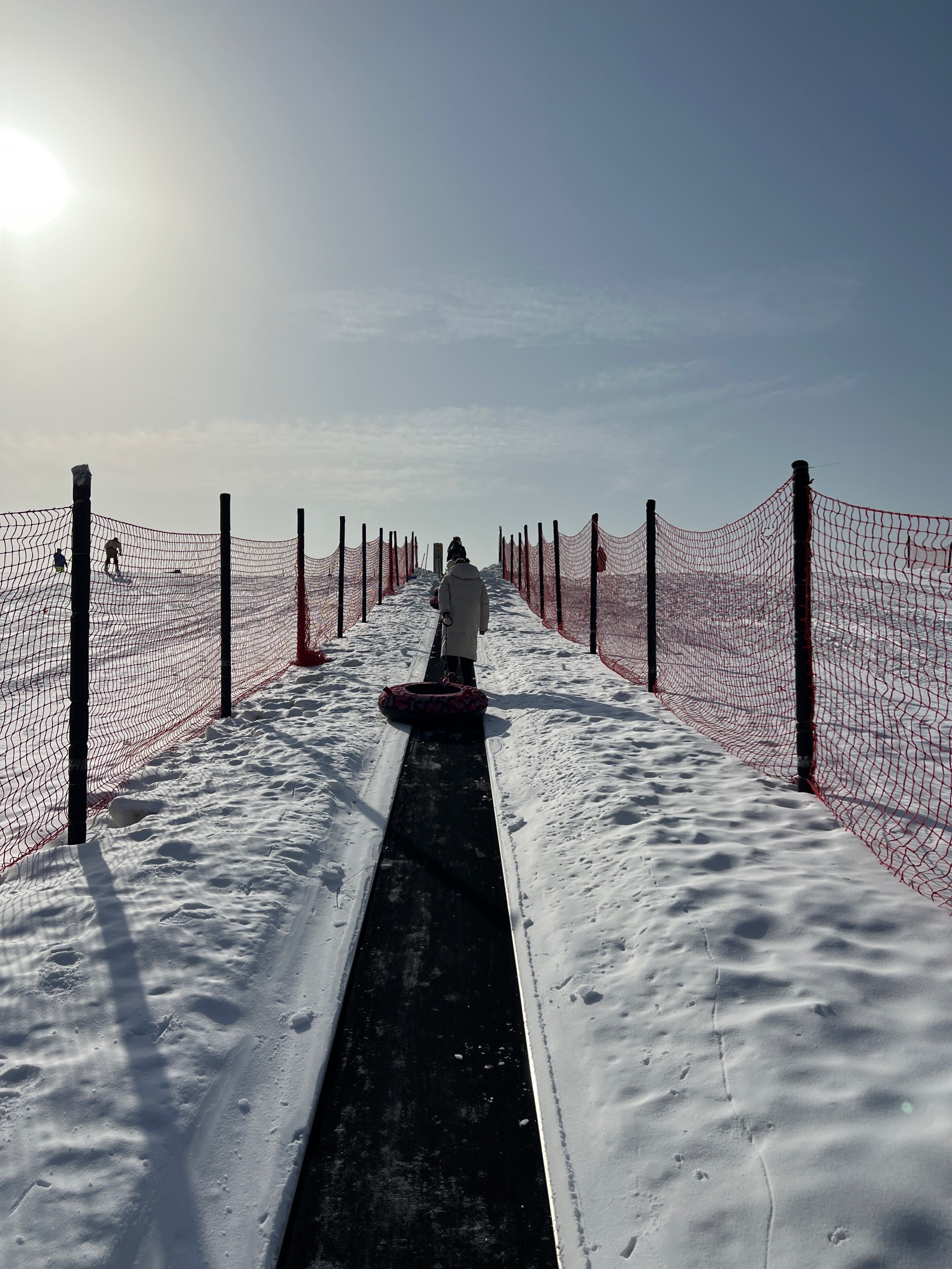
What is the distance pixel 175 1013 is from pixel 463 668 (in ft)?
21.7

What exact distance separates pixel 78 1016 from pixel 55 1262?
39.3 inches

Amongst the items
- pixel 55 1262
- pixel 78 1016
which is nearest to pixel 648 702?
pixel 78 1016

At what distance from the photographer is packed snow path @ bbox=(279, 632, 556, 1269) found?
77.0 inches

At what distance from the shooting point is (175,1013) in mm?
2723

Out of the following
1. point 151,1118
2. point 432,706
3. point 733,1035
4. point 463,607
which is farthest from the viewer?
point 463,607

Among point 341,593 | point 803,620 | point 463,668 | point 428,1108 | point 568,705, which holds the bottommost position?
point 428,1108

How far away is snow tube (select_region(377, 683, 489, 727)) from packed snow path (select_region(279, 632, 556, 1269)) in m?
3.40

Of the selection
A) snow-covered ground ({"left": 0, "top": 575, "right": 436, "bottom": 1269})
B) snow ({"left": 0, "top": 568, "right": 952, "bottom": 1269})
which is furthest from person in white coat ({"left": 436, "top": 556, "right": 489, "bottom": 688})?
snow ({"left": 0, "top": 568, "right": 952, "bottom": 1269})

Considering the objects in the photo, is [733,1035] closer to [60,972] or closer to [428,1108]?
[428,1108]

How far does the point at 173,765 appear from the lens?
575cm

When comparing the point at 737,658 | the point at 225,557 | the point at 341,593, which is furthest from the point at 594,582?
the point at 225,557

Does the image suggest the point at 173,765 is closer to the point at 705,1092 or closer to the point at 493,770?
the point at 493,770

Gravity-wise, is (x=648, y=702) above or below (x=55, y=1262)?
above

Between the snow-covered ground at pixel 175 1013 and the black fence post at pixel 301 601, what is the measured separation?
17.7 feet
